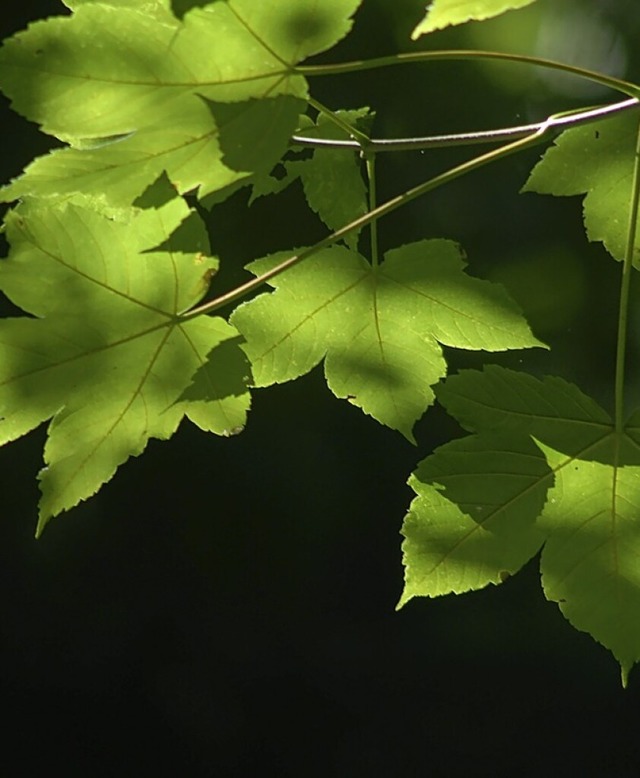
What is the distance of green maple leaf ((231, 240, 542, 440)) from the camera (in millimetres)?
833

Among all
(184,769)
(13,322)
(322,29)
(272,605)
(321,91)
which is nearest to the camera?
(322,29)

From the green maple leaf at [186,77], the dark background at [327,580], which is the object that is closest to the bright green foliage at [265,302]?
the green maple leaf at [186,77]

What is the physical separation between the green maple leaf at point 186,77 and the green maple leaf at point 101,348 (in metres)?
0.13

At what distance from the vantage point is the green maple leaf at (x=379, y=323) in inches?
32.8

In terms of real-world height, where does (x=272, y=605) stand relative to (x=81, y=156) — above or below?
below

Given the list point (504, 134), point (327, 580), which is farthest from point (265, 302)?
point (327, 580)

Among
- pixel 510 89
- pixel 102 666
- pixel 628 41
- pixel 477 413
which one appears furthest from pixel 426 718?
pixel 477 413

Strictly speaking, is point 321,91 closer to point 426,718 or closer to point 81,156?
point 426,718

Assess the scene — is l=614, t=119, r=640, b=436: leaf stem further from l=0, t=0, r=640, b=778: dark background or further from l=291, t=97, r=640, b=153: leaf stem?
l=0, t=0, r=640, b=778: dark background

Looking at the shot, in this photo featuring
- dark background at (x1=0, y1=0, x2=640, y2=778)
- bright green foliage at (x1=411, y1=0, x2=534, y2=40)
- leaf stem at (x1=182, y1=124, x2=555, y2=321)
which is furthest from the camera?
dark background at (x1=0, y1=0, x2=640, y2=778)

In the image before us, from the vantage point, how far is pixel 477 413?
81 centimetres

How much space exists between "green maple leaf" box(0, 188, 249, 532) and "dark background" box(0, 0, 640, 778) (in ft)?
9.09

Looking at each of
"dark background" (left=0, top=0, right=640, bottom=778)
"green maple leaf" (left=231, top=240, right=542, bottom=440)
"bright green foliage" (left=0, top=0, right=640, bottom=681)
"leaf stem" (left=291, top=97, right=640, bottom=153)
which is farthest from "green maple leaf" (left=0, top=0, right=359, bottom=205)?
"dark background" (left=0, top=0, right=640, bottom=778)

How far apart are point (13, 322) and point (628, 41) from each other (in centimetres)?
367
